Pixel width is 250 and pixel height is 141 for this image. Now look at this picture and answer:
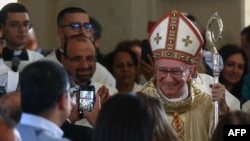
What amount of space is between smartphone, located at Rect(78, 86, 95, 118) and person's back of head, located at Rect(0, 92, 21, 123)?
0.51 meters

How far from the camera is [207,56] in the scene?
6863mm

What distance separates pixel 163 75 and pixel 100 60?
212 centimetres

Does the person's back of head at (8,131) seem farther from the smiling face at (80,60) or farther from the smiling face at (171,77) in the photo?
the smiling face at (80,60)

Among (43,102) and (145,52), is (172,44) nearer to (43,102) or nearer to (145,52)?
(145,52)

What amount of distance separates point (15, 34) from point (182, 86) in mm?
1627

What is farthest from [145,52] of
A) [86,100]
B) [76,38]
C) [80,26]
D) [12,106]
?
[12,106]

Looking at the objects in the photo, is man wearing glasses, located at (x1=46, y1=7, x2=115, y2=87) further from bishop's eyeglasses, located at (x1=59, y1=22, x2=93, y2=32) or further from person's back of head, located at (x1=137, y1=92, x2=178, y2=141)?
person's back of head, located at (x1=137, y1=92, x2=178, y2=141)

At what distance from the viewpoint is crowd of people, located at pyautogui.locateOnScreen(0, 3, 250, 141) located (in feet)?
12.8

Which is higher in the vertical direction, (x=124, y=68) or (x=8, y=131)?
(x=8, y=131)

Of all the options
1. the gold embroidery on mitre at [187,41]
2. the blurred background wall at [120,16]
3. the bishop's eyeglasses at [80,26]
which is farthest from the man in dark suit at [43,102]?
the blurred background wall at [120,16]

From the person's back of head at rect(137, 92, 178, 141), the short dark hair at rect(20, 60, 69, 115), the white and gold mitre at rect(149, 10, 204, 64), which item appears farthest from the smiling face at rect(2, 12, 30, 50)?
the person's back of head at rect(137, 92, 178, 141)

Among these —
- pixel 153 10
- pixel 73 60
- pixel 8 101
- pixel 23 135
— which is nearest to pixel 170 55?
pixel 73 60

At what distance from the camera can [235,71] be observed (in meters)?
6.95

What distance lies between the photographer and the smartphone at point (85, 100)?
501cm
